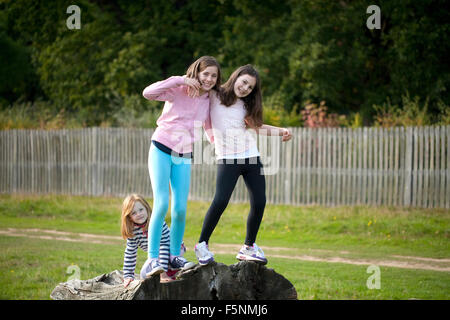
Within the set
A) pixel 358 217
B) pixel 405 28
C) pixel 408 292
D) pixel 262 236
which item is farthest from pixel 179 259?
pixel 405 28

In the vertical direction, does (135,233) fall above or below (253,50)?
below

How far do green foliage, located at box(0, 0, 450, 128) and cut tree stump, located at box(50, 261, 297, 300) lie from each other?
34.8 ft

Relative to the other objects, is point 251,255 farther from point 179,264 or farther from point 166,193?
point 166,193

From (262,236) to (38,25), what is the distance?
15.7 m

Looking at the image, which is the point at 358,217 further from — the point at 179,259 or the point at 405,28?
the point at 179,259

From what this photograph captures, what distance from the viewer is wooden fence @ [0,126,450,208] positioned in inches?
556

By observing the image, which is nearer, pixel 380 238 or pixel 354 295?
pixel 354 295

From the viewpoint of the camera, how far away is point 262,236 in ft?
41.3

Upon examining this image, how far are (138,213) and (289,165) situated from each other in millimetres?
10367

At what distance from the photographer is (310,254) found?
10773 mm

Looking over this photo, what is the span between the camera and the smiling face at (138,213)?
5.40 m

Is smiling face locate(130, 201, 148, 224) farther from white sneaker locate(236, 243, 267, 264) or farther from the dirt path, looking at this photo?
the dirt path

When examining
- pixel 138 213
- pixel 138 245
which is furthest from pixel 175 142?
pixel 138 245
